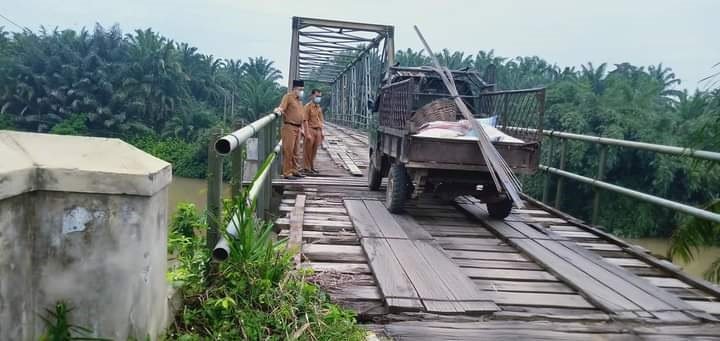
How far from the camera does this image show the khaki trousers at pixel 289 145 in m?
8.03

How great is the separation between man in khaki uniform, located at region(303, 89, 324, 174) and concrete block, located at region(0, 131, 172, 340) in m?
6.78

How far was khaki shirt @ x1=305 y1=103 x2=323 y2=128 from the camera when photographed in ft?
29.8

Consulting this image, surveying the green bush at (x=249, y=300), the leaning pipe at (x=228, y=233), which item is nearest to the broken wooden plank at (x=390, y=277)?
the green bush at (x=249, y=300)

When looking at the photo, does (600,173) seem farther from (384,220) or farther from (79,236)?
(79,236)

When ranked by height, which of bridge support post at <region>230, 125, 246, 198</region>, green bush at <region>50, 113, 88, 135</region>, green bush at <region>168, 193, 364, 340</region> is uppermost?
bridge support post at <region>230, 125, 246, 198</region>

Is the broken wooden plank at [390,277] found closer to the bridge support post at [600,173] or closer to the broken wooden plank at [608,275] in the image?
the broken wooden plank at [608,275]

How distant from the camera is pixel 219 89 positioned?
164ft

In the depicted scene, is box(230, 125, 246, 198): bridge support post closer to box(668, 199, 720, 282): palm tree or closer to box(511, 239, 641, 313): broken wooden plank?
box(511, 239, 641, 313): broken wooden plank

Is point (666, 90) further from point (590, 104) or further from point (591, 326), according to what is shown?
point (591, 326)

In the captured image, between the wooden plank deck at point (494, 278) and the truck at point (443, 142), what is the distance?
294 millimetres

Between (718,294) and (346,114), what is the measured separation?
2899 cm

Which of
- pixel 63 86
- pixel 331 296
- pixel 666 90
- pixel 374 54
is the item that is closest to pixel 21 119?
pixel 63 86

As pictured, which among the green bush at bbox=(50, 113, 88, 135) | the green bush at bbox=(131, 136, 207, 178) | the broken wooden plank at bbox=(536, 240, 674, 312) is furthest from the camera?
the green bush at bbox=(50, 113, 88, 135)

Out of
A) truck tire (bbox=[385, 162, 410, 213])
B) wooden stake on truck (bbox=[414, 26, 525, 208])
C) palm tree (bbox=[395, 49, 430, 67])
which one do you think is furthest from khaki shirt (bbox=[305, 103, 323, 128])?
palm tree (bbox=[395, 49, 430, 67])
